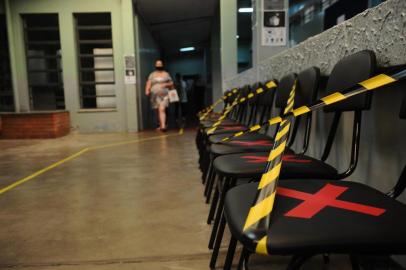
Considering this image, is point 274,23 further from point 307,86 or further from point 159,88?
point 159,88

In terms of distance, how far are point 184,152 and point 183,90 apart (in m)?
5.14

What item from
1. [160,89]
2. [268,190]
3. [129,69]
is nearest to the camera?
[268,190]

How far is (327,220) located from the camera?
2.16 feet

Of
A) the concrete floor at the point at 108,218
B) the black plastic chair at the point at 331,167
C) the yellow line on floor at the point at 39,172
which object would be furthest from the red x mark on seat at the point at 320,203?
the yellow line on floor at the point at 39,172

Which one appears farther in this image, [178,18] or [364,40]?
[178,18]

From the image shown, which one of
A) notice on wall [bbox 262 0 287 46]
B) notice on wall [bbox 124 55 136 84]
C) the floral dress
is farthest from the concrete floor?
notice on wall [bbox 124 55 136 84]

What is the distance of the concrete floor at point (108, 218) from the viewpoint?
1.38 metres

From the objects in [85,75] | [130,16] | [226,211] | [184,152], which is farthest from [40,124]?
[226,211]

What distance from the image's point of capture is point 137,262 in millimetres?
1355

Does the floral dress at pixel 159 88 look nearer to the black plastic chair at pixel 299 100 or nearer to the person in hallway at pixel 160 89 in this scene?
the person in hallway at pixel 160 89

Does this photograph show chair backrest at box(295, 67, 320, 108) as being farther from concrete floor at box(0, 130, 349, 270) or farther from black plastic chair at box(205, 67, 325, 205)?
concrete floor at box(0, 130, 349, 270)

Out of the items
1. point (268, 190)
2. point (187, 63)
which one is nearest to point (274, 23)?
point (268, 190)

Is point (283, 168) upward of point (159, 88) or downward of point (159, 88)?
downward

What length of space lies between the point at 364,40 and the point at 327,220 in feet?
2.55
